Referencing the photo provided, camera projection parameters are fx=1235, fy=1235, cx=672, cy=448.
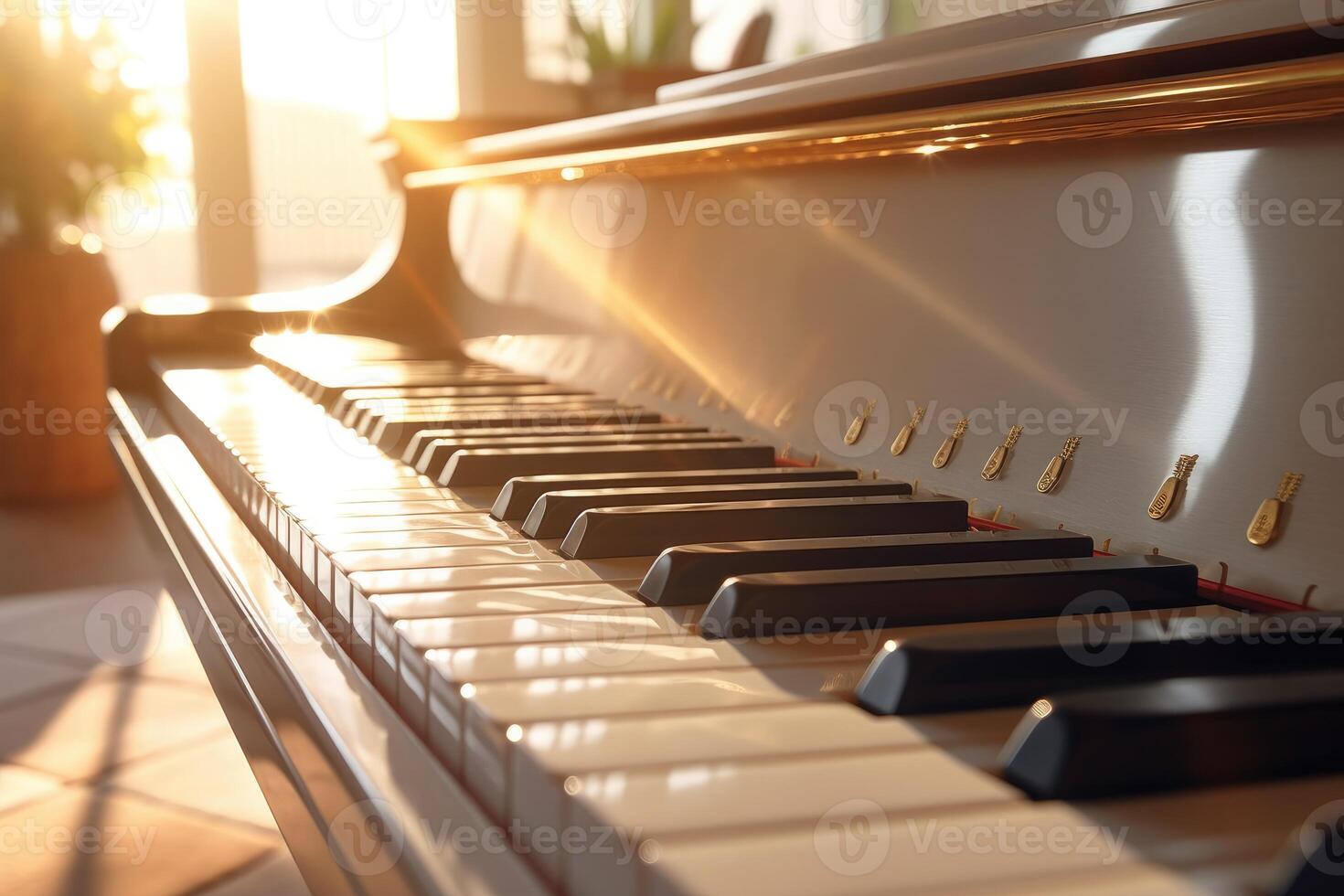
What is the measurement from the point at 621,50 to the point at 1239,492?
4726mm

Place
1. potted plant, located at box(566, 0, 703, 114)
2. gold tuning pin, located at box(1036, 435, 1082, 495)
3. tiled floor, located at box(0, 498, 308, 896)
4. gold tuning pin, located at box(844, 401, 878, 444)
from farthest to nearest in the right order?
potted plant, located at box(566, 0, 703, 114) → tiled floor, located at box(0, 498, 308, 896) → gold tuning pin, located at box(844, 401, 878, 444) → gold tuning pin, located at box(1036, 435, 1082, 495)

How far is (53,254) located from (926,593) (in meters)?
4.47

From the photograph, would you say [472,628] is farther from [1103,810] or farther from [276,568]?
[276,568]

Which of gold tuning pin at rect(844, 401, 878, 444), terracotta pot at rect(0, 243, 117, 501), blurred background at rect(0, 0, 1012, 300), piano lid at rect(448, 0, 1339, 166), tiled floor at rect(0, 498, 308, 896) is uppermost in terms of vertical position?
blurred background at rect(0, 0, 1012, 300)

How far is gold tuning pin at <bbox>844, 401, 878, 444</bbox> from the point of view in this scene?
1.12 meters

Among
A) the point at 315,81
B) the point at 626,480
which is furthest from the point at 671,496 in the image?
the point at 315,81

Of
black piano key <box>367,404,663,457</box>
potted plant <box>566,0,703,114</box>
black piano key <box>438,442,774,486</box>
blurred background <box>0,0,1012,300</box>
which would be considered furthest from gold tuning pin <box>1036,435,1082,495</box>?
blurred background <box>0,0,1012,300</box>

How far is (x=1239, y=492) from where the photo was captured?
28.7 inches

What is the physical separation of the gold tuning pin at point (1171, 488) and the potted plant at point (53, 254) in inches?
170

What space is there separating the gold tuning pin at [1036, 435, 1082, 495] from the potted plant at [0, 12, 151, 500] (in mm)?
4223

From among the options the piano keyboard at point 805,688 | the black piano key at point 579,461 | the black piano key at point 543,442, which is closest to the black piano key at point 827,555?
the piano keyboard at point 805,688

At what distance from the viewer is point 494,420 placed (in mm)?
1412

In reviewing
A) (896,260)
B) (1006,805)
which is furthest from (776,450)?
(1006,805)

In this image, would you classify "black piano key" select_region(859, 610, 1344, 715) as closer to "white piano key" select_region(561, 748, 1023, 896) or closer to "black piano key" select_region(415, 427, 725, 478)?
"white piano key" select_region(561, 748, 1023, 896)
